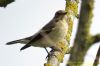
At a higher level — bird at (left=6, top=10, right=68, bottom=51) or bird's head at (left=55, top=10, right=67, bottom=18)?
bird's head at (left=55, top=10, right=67, bottom=18)

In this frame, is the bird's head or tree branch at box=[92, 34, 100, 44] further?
the bird's head

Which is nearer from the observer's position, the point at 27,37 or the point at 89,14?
the point at 89,14

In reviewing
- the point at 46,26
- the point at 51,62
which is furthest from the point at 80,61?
the point at 46,26

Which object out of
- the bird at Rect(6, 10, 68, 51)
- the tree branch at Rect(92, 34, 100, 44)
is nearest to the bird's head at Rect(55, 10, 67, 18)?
the bird at Rect(6, 10, 68, 51)

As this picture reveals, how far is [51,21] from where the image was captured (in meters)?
6.62

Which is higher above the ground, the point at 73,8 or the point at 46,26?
the point at 73,8

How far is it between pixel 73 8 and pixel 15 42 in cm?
158

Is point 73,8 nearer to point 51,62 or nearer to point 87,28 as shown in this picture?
Result: point 51,62

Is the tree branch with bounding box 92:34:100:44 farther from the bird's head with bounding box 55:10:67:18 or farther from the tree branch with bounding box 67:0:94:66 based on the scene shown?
the bird's head with bounding box 55:10:67:18

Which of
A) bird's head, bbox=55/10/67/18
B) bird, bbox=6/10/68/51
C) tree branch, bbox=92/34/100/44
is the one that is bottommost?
bird, bbox=6/10/68/51

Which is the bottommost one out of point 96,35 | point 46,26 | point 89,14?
point 46,26

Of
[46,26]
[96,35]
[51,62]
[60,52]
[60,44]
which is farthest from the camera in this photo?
[46,26]

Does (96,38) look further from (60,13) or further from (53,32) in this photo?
(53,32)

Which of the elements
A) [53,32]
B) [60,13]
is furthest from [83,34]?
[53,32]
